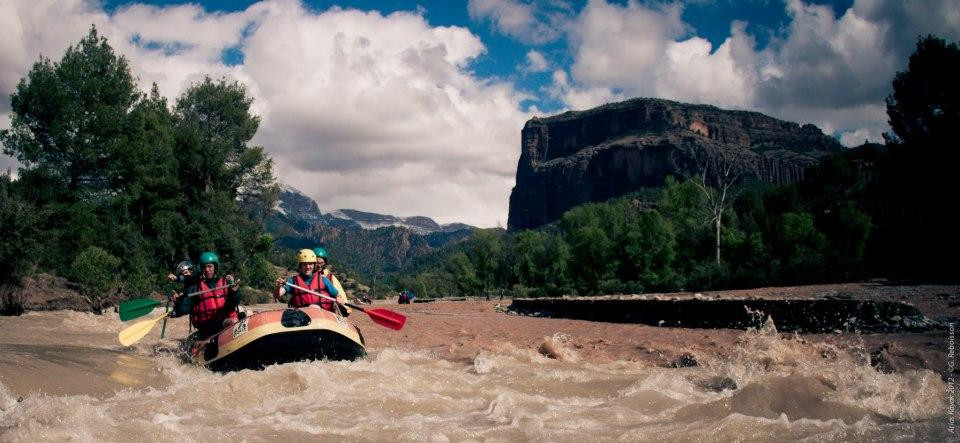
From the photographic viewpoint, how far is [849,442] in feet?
16.9

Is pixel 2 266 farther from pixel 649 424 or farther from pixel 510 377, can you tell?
pixel 649 424

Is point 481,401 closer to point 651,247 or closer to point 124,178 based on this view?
point 124,178

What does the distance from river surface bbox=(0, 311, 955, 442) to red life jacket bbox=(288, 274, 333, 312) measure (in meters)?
1.87

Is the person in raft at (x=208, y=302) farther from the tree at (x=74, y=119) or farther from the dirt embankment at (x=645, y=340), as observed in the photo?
the tree at (x=74, y=119)

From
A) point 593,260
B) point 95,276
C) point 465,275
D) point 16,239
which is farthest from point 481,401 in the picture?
point 465,275

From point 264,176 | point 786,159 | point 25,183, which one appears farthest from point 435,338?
point 786,159

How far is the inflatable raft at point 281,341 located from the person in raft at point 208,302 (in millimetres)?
1406

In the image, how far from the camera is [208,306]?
36.5 feet

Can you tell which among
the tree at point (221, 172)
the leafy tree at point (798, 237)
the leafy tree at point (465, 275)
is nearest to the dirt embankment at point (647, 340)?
the tree at point (221, 172)

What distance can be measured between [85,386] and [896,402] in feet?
28.6

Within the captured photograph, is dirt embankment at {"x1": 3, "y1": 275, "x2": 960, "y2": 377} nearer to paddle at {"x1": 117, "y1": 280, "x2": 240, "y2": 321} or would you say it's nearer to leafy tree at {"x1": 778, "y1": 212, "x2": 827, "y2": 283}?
paddle at {"x1": 117, "y1": 280, "x2": 240, "y2": 321}

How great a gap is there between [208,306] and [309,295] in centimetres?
170

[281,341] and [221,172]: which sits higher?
[221,172]

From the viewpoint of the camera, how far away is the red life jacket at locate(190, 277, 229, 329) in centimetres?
1109
